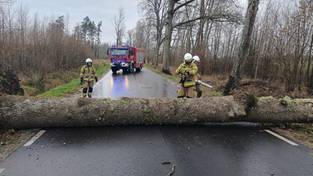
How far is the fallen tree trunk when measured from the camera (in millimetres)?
6621

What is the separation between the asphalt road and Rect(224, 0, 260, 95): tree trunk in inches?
233

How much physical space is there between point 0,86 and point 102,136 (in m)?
4.74

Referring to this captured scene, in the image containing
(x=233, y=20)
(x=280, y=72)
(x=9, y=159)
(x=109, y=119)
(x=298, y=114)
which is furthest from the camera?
(x=233, y=20)

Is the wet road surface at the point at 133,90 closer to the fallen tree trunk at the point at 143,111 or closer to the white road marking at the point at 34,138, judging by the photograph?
the fallen tree trunk at the point at 143,111

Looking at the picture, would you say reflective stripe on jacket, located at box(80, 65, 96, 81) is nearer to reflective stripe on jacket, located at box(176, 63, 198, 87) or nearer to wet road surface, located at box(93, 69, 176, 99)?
wet road surface, located at box(93, 69, 176, 99)

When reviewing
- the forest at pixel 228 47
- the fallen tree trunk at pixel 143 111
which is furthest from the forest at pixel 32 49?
the fallen tree trunk at pixel 143 111

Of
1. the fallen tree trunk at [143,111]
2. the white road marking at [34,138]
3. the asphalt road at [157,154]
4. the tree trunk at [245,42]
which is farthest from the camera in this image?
the tree trunk at [245,42]

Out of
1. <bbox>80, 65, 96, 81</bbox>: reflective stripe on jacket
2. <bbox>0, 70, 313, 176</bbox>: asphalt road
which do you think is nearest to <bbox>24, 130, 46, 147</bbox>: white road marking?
<bbox>0, 70, 313, 176</bbox>: asphalt road

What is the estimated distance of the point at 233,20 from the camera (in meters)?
22.1

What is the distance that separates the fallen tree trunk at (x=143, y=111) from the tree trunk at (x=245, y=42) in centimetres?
497

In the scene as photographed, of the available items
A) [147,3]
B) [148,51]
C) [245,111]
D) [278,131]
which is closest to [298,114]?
[278,131]

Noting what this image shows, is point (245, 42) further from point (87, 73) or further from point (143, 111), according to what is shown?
point (143, 111)

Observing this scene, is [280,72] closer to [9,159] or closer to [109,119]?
[109,119]

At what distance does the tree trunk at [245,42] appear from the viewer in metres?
11.9
